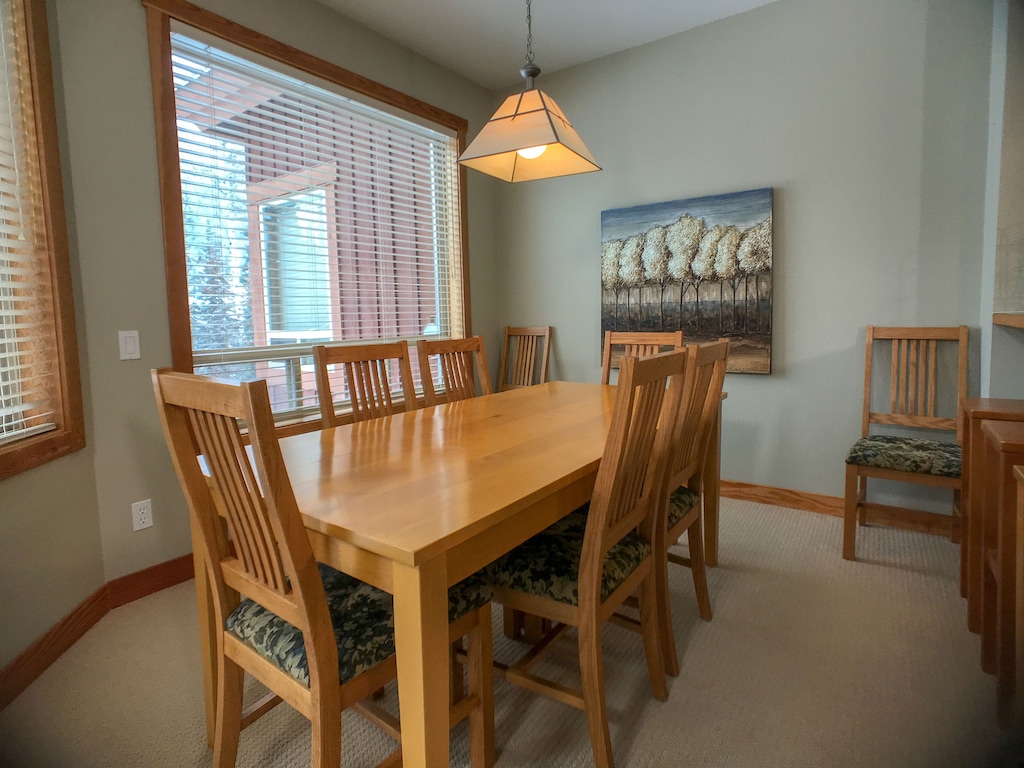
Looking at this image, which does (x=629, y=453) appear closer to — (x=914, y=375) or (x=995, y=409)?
(x=995, y=409)

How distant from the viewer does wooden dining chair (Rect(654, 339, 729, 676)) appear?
160cm

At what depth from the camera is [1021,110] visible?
2193mm

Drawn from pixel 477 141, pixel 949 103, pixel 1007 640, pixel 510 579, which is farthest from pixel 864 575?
pixel 477 141

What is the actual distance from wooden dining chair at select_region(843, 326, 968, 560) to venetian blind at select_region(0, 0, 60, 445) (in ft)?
10.2

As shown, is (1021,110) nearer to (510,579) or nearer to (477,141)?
(477,141)

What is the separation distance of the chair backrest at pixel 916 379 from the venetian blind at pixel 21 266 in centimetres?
340

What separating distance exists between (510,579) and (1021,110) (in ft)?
8.80

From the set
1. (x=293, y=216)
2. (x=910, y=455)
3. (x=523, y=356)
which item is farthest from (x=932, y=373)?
(x=293, y=216)

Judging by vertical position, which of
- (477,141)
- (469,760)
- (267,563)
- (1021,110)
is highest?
(1021,110)

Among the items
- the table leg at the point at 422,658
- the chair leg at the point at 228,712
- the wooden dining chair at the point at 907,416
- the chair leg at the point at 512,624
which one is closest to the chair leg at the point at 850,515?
the wooden dining chair at the point at 907,416

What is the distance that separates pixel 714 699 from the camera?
1585 millimetres

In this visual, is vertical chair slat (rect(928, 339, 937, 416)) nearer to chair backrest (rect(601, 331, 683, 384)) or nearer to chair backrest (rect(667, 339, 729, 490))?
chair backrest (rect(601, 331, 683, 384))

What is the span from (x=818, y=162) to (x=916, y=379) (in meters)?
1.18

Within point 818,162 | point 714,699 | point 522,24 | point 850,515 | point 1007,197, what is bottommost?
point 714,699
